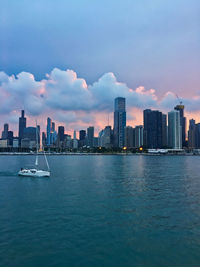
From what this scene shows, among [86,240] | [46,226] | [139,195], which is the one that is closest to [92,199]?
[139,195]

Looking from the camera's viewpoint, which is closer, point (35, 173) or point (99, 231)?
point (99, 231)

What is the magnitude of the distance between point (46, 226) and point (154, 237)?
15046 mm

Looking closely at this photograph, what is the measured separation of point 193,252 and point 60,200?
96.6ft

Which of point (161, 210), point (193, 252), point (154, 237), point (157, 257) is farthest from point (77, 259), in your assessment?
point (161, 210)

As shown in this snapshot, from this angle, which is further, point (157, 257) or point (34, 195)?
point (34, 195)

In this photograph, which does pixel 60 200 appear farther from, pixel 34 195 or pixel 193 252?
pixel 193 252

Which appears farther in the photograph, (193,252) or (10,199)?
(10,199)

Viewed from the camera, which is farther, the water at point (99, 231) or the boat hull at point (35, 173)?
the boat hull at point (35, 173)

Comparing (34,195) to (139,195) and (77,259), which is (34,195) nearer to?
(139,195)

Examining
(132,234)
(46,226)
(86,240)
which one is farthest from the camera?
(46,226)

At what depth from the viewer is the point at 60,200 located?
45625 mm

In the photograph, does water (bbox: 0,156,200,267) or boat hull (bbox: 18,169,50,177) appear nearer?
water (bbox: 0,156,200,267)

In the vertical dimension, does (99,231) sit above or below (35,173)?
below

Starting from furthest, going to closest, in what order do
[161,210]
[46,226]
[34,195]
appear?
[34,195], [161,210], [46,226]
